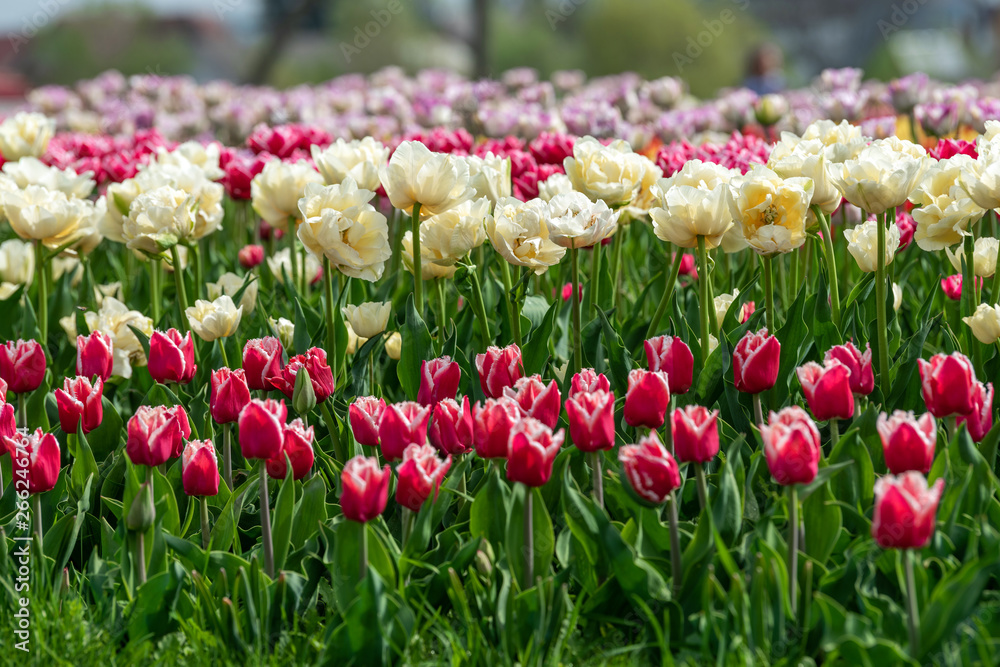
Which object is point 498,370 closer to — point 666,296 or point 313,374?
point 313,374

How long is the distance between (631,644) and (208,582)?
84 cm

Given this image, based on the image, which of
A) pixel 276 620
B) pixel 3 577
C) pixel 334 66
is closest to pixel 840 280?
pixel 276 620

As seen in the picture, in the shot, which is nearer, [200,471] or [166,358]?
[200,471]

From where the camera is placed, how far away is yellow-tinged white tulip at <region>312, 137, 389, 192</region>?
124 inches

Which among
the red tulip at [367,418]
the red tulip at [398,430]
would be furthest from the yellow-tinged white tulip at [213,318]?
the red tulip at [398,430]

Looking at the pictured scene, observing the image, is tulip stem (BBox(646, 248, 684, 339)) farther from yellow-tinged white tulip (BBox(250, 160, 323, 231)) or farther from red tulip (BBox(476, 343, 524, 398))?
yellow-tinged white tulip (BBox(250, 160, 323, 231))

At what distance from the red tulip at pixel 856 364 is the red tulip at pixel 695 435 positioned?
0.49 m

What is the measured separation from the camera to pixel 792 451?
5.61ft

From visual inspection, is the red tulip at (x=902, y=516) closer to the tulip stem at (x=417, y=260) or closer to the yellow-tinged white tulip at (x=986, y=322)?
the yellow-tinged white tulip at (x=986, y=322)

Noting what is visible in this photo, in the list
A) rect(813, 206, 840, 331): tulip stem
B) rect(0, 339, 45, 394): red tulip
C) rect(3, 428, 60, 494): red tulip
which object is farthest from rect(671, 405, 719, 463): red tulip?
rect(0, 339, 45, 394): red tulip

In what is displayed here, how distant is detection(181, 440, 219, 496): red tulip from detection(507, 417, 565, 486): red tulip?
643 mm

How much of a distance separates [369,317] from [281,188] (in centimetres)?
79

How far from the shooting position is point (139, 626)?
6.48 ft

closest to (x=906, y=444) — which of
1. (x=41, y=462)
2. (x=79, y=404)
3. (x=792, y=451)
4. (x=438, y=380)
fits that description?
(x=792, y=451)
